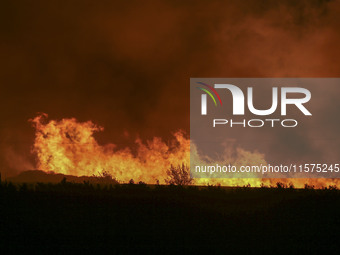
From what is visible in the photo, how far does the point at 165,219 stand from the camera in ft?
42.5

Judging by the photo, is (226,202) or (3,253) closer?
(3,253)

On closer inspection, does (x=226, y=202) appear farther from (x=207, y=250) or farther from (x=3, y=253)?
(x=3, y=253)

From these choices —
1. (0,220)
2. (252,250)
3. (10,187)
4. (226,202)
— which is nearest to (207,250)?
(252,250)

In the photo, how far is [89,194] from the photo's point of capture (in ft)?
47.2

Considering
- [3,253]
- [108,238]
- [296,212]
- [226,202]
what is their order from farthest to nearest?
1. [226,202]
2. [296,212]
3. [108,238]
4. [3,253]

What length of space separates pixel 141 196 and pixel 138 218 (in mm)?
1537

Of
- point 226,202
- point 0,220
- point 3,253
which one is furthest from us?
point 226,202

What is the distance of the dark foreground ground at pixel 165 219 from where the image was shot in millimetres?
11625

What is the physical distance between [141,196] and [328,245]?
237 inches

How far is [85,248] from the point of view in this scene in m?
11.3

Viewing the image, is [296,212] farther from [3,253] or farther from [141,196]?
[3,253]

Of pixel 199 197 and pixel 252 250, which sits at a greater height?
pixel 199 197

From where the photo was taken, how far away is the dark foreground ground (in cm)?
1162

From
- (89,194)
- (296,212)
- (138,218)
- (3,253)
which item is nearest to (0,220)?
(3,253)
